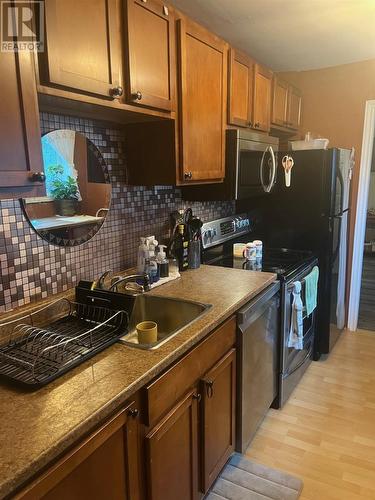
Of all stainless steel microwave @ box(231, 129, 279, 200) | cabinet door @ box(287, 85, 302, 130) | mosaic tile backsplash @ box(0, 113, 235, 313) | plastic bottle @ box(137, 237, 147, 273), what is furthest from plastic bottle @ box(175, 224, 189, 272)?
cabinet door @ box(287, 85, 302, 130)

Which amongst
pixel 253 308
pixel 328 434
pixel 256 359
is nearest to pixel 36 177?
pixel 253 308

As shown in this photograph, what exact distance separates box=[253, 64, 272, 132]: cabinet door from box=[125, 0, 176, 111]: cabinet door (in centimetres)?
96

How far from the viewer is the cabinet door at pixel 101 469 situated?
851 mm

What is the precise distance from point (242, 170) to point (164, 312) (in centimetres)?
108

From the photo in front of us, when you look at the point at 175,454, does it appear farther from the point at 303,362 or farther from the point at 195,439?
the point at 303,362

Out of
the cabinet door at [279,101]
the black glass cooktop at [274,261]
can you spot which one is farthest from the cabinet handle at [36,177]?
the cabinet door at [279,101]

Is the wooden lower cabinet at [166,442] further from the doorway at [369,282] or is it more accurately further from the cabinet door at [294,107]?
the doorway at [369,282]

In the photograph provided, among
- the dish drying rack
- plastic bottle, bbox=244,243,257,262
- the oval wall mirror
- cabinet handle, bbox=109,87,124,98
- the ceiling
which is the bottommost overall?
the dish drying rack

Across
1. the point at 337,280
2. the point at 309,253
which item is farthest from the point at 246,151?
the point at 337,280

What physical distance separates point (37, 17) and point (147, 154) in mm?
873

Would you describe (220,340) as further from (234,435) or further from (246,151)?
(246,151)

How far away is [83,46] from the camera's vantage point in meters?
1.24

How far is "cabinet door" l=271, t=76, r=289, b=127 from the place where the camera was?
2.79 metres

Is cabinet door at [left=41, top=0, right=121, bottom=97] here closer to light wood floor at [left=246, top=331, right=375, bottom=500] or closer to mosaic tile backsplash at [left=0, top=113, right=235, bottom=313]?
mosaic tile backsplash at [left=0, top=113, right=235, bottom=313]
